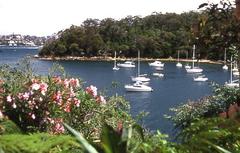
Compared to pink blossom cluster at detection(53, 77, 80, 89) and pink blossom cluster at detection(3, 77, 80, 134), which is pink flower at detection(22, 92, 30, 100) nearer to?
pink blossom cluster at detection(3, 77, 80, 134)

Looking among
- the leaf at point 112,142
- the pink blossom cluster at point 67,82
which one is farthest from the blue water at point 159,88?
the leaf at point 112,142

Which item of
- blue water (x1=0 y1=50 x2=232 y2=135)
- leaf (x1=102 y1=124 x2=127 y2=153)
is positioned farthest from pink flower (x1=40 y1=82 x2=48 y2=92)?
blue water (x1=0 y1=50 x2=232 y2=135)

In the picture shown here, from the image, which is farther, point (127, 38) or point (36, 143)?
point (127, 38)

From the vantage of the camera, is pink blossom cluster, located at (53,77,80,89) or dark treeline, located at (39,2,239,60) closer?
pink blossom cluster, located at (53,77,80,89)

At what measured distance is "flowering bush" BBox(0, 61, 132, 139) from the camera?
5.82 metres

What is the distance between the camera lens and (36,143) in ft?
4.12

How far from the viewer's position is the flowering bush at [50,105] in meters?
5.82

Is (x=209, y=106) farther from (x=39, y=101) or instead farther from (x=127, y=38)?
(x=127, y=38)

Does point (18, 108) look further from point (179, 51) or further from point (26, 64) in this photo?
point (179, 51)

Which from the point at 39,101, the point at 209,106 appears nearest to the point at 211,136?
the point at 39,101

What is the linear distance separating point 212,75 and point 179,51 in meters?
27.0

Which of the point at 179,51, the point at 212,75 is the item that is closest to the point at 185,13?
the point at 179,51

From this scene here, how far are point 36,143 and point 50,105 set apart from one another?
4.72 meters

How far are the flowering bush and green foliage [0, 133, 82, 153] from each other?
4094mm
